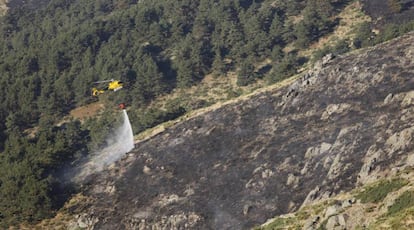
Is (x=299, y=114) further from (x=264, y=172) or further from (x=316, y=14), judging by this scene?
(x=316, y=14)

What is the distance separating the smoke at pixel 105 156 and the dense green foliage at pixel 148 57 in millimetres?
6199

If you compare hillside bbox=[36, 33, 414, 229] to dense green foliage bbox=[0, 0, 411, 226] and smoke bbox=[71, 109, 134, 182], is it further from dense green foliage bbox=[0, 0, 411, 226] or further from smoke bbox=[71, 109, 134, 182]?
dense green foliage bbox=[0, 0, 411, 226]

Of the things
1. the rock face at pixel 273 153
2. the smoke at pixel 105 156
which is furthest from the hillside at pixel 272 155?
the smoke at pixel 105 156

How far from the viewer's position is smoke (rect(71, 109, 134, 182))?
62125mm

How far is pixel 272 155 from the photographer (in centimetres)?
5344

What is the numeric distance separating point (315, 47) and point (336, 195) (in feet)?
219

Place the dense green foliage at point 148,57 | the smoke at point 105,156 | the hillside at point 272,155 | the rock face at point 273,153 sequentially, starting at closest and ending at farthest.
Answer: the hillside at point 272,155 → the rock face at point 273,153 → the smoke at point 105,156 → the dense green foliage at point 148,57

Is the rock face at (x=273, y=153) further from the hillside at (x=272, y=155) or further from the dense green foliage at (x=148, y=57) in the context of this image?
the dense green foliage at (x=148, y=57)

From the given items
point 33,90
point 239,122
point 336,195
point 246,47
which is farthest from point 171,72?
point 336,195

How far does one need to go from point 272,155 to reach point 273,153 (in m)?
0.38

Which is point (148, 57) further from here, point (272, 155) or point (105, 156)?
point (272, 155)

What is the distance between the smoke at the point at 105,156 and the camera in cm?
6212

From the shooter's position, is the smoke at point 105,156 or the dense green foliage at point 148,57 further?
the dense green foliage at point 148,57

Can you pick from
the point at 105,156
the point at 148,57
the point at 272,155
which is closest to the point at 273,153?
the point at 272,155
